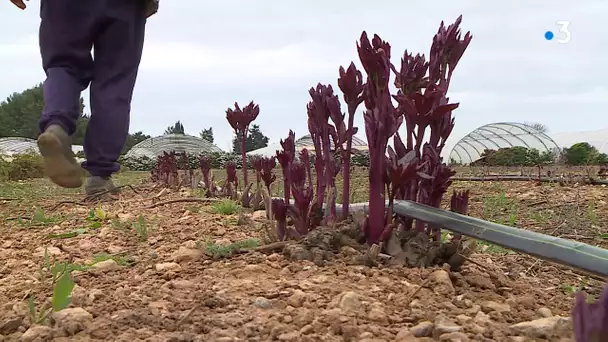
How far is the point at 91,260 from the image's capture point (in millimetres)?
2043

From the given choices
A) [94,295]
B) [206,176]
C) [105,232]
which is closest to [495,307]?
[94,295]

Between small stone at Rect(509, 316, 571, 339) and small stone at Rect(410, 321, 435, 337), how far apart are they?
0.18 meters

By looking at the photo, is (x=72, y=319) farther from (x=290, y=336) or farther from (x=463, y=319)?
(x=463, y=319)

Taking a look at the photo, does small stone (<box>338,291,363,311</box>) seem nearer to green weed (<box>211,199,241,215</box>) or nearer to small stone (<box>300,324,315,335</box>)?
small stone (<box>300,324,315,335</box>)

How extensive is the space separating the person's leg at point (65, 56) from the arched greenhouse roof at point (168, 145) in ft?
97.6

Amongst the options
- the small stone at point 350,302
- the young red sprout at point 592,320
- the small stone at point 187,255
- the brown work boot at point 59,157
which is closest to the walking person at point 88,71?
the brown work boot at point 59,157

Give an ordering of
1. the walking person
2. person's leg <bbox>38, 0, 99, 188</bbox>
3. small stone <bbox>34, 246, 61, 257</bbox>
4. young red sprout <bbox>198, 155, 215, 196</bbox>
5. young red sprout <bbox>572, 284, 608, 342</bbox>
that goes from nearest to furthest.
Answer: young red sprout <bbox>572, 284, 608, 342</bbox> → small stone <bbox>34, 246, 61, 257</bbox> → the walking person → person's leg <bbox>38, 0, 99, 188</bbox> → young red sprout <bbox>198, 155, 215, 196</bbox>

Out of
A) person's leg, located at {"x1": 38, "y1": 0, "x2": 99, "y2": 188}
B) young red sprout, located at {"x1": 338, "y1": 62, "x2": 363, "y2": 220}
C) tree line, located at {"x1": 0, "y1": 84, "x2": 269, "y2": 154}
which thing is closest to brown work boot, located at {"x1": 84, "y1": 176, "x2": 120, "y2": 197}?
person's leg, located at {"x1": 38, "y1": 0, "x2": 99, "y2": 188}

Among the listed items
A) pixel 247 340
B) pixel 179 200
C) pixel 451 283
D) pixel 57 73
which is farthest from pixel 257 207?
pixel 247 340

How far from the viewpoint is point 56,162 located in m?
2.76

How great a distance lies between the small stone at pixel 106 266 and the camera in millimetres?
1855

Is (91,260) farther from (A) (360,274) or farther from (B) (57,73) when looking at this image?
(B) (57,73)

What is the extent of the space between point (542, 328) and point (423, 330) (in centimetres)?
26

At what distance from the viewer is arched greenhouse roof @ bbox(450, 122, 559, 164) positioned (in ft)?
94.0
